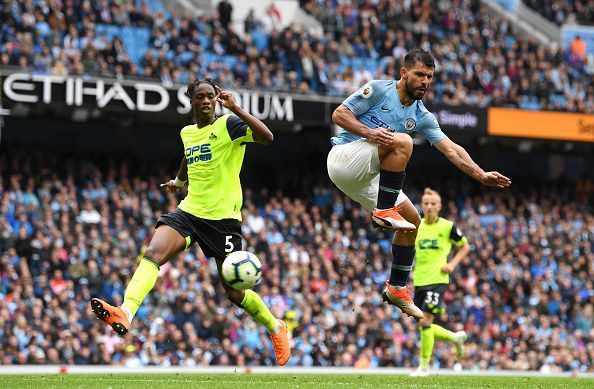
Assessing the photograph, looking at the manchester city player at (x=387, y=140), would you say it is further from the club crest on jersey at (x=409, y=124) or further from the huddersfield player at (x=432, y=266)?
the huddersfield player at (x=432, y=266)

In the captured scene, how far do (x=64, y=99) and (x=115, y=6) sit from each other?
3.75m

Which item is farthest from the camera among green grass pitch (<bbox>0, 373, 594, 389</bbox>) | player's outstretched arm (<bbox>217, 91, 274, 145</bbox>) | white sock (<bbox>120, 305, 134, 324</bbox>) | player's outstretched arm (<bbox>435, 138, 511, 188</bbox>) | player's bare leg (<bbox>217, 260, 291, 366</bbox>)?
player's bare leg (<bbox>217, 260, 291, 366</bbox>)

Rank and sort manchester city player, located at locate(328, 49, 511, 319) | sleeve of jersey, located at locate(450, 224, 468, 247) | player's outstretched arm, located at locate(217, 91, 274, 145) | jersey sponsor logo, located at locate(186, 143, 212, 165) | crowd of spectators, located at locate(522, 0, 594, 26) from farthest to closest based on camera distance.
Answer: crowd of spectators, located at locate(522, 0, 594, 26) → sleeve of jersey, located at locate(450, 224, 468, 247) → jersey sponsor logo, located at locate(186, 143, 212, 165) → manchester city player, located at locate(328, 49, 511, 319) → player's outstretched arm, located at locate(217, 91, 274, 145)

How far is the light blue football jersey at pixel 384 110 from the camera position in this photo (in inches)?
420

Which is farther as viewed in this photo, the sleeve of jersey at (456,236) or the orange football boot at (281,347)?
the sleeve of jersey at (456,236)

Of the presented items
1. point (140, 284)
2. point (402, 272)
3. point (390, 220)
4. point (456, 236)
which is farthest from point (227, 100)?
point (456, 236)

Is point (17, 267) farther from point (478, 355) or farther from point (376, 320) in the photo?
point (478, 355)

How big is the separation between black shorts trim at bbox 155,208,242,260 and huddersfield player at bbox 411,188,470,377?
16.9ft

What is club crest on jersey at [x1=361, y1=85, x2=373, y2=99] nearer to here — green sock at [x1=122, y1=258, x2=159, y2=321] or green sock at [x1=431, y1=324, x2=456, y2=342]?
green sock at [x1=122, y1=258, x2=159, y2=321]

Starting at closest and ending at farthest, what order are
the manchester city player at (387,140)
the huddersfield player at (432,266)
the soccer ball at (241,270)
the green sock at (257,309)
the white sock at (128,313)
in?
1. the white sock at (128,313)
2. the manchester city player at (387,140)
3. the soccer ball at (241,270)
4. the green sock at (257,309)
5. the huddersfield player at (432,266)

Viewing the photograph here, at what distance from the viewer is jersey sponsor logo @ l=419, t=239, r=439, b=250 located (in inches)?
639

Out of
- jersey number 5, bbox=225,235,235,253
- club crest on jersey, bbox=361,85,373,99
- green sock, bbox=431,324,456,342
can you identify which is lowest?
green sock, bbox=431,324,456,342

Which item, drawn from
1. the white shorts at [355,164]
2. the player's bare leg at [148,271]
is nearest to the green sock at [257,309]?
the player's bare leg at [148,271]

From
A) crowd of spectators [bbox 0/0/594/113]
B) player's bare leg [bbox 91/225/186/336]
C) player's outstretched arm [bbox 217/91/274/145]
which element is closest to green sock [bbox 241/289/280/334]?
player's bare leg [bbox 91/225/186/336]
